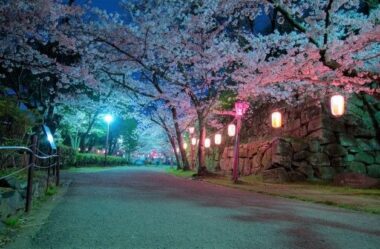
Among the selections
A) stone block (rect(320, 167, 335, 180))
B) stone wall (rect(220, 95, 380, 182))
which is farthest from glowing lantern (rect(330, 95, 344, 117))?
stone block (rect(320, 167, 335, 180))

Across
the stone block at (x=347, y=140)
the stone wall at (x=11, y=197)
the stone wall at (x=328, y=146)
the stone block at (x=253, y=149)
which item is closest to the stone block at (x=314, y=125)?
the stone wall at (x=328, y=146)

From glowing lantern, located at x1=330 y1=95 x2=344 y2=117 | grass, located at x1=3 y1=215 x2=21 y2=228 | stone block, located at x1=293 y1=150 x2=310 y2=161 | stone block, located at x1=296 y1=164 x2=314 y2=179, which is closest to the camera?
grass, located at x1=3 y1=215 x2=21 y2=228

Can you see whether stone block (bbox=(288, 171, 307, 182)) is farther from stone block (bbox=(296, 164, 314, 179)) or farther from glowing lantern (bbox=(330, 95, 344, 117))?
glowing lantern (bbox=(330, 95, 344, 117))

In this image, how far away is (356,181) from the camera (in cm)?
1591

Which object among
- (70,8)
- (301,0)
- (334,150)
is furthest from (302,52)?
(70,8)

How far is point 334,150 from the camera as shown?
1911cm

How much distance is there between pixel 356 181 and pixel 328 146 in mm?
3554

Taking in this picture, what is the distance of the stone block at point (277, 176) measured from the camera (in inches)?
719

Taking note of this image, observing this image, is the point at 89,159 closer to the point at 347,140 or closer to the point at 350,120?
the point at 347,140

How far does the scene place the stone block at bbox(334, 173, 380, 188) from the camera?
1544 centimetres

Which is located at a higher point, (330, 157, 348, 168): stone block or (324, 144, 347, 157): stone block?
(324, 144, 347, 157): stone block

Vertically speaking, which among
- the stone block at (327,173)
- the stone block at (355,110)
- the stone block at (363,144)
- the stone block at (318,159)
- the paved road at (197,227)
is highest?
the stone block at (355,110)

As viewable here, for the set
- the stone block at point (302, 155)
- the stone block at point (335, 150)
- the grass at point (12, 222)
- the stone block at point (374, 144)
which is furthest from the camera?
the stone block at point (374, 144)

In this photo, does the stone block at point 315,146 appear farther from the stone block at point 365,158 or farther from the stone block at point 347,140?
the stone block at point 365,158
